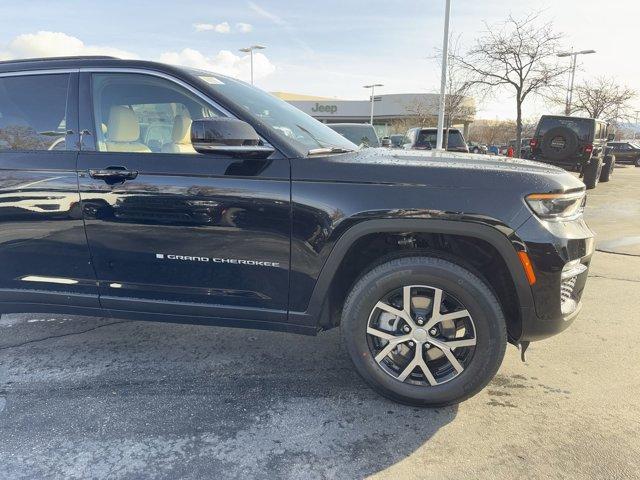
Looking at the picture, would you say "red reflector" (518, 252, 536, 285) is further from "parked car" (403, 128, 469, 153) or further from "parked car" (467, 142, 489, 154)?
"parked car" (467, 142, 489, 154)

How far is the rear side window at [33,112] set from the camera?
9.61 ft

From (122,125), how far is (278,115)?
101cm

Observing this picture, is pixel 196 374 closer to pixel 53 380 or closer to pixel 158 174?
pixel 53 380

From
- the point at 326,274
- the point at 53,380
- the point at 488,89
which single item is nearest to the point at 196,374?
the point at 53,380

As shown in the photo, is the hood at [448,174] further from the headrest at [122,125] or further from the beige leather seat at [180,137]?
the headrest at [122,125]

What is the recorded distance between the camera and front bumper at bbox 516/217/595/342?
236 cm

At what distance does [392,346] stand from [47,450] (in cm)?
186

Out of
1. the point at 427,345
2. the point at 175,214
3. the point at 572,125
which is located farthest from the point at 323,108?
the point at 427,345

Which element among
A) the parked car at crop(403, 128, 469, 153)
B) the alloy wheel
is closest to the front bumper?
the alloy wheel

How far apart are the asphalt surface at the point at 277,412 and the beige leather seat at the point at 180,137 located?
4.78 feet

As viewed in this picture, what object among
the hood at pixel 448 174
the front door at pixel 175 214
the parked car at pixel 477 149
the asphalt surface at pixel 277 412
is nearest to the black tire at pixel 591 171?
the parked car at pixel 477 149

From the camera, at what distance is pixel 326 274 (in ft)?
8.45

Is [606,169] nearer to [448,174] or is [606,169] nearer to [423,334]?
[448,174]

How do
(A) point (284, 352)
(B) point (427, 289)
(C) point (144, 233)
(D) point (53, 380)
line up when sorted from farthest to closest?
(A) point (284, 352)
(D) point (53, 380)
(C) point (144, 233)
(B) point (427, 289)
